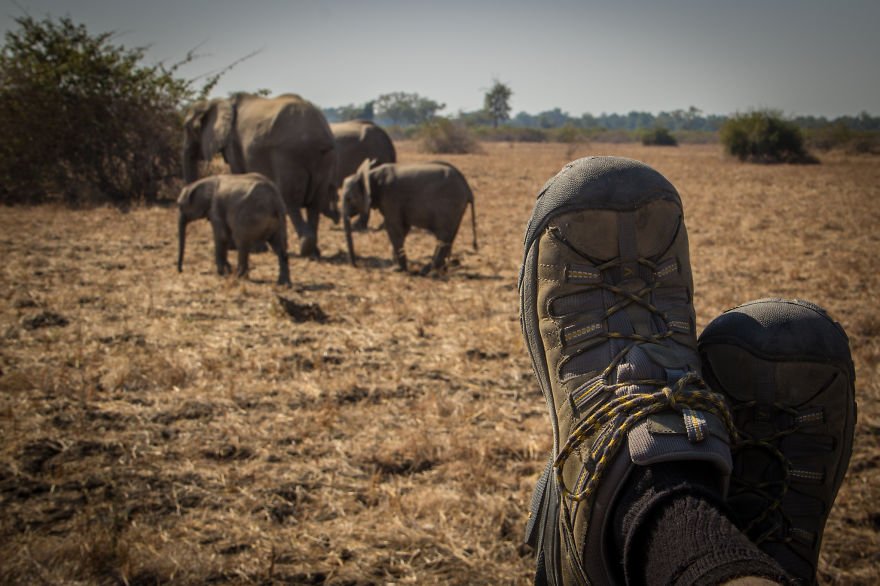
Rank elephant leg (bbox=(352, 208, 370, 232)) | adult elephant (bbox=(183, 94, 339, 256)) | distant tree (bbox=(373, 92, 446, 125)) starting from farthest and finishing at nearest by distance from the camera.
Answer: distant tree (bbox=(373, 92, 446, 125)) → elephant leg (bbox=(352, 208, 370, 232)) → adult elephant (bbox=(183, 94, 339, 256))

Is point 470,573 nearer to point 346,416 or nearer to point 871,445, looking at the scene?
point 346,416

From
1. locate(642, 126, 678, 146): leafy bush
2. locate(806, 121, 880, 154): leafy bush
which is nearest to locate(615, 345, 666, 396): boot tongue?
locate(806, 121, 880, 154): leafy bush

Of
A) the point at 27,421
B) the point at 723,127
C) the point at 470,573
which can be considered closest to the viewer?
the point at 470,573

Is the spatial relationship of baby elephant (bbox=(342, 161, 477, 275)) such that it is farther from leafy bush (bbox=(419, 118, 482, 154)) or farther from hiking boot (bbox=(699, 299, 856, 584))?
leafy bush (bbox=(419, 118, 482, 154))

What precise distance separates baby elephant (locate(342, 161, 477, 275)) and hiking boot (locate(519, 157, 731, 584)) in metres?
5.99

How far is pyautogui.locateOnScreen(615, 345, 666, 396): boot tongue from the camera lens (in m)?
1.58

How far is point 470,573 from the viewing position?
2359mm

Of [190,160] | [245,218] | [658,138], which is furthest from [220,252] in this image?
[658,138]

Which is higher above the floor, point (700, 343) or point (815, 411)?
point (700, 343)

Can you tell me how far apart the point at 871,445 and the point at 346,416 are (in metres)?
2.88

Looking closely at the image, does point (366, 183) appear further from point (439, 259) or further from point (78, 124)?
point (78, 124)

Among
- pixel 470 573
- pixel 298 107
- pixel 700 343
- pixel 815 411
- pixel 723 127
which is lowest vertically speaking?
pixel 470 573

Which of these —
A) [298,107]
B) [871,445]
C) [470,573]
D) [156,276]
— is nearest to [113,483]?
[470,573]

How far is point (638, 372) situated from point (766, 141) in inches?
1318
